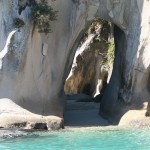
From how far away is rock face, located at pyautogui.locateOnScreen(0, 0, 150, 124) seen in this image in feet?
53.9

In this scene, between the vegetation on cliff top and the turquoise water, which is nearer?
the turquoise water

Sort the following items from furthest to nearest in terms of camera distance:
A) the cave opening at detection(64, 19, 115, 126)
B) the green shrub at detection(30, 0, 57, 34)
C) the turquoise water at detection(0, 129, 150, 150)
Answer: the cave opening at detection(64, 19, 115, 126), the green shrub at detection(30, 0, 57, 34), the turquoise water at detection(0, 129, 150, 150)

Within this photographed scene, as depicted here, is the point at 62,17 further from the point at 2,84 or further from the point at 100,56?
the point at 100,56

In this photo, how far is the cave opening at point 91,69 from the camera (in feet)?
77.1

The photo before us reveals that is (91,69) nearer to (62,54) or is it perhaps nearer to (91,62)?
(91,62)

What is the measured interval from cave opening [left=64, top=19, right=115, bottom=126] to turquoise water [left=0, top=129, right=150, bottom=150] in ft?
19.4

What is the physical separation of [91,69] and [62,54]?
12849 millimetres

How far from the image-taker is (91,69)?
3077cm

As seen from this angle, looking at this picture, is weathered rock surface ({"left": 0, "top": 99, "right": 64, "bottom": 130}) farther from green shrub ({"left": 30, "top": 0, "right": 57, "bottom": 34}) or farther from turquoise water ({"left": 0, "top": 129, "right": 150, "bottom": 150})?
green shrub ({"left": 30, "top": 0, "right": 57, "bottom": 34})

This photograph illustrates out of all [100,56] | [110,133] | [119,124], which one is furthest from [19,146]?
[100,56]

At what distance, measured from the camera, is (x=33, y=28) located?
16.9 metres

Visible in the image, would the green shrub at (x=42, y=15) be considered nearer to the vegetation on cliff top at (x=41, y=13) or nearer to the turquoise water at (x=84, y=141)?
the vegetation on cliff top at (x=41, y=13)

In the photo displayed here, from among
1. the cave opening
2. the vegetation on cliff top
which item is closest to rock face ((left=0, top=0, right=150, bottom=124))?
the vegetation on cliff top

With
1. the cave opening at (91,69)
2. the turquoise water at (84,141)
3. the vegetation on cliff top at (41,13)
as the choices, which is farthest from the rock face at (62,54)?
the turquoise water at (84,141)
